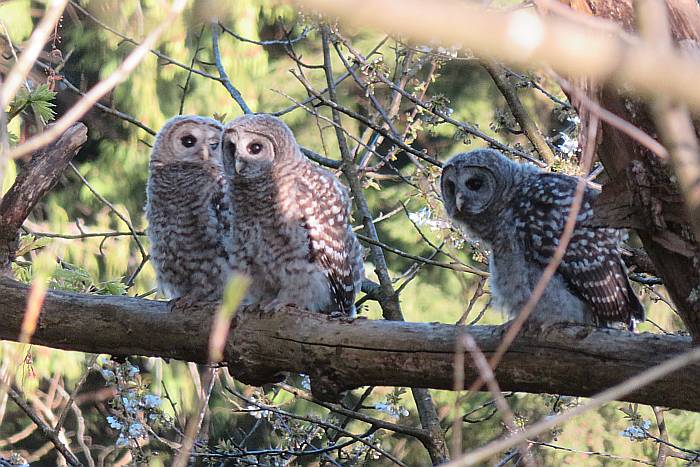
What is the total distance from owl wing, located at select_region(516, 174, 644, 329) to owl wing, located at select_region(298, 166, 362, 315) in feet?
3.19

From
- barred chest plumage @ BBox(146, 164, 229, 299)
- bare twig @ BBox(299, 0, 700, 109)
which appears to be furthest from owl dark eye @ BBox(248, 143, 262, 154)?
bare twig @ BBox(299, 0, 700, 109)

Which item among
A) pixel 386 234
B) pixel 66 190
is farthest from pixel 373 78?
pixel 66 190

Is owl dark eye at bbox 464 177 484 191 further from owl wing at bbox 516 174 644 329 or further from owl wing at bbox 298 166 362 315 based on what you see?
owl wing at bbox 298 166 362 315

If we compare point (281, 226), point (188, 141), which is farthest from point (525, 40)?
point (188, 141)

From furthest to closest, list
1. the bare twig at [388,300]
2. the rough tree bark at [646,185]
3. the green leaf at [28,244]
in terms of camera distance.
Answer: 1. the bare twig at [388,300]
2. the green leaf at [28,244]
3. the rough tree bark at [646,185]

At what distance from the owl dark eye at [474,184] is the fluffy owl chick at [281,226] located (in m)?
0.65

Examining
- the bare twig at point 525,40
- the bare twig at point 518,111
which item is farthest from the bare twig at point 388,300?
the bare twig at point 525,40

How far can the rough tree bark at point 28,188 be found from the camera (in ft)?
13.6

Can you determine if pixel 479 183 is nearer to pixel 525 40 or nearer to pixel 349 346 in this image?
pixel 349 346

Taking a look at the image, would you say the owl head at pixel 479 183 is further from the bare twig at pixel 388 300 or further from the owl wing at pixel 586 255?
the bare twig at pixel 388 300

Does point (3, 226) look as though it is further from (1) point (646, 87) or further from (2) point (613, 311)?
(1) point (646, 87)

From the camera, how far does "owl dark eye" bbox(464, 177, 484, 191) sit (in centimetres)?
446

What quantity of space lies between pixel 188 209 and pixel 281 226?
0.60m

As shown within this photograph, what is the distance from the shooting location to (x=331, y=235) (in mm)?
4672
